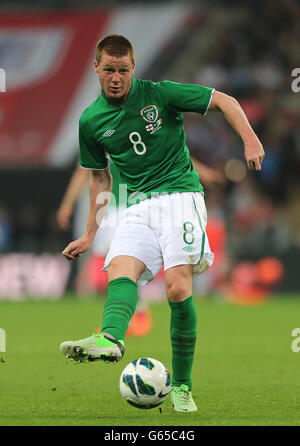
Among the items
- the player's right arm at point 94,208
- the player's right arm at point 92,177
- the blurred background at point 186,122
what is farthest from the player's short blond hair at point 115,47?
the blurred background at point 186,122

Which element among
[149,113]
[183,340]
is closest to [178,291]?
[183,340]

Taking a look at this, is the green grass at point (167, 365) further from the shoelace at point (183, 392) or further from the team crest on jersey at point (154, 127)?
the team crest on jersey at point (154, 127)

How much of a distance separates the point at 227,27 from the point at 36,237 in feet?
21.4

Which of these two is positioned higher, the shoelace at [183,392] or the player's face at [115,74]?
the player's face at [115,74]

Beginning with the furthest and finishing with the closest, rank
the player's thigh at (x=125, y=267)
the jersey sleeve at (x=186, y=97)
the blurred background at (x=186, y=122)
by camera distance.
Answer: the blurred background at (x=186, y=122) → the jersey sleeve at (x=186, y=97) → the player's thigh at (x=125, y=267)

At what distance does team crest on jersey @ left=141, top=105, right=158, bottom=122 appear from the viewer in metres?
5.22

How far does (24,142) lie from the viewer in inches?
750

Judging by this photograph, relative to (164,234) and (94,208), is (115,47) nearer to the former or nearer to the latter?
(94,208)

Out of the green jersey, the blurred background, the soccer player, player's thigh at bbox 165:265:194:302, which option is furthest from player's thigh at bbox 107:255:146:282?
the blurred background

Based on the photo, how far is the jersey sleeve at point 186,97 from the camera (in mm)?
5172

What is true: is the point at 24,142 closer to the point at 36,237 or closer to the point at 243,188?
the point at 36,237

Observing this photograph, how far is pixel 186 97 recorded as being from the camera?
5207 millimetres

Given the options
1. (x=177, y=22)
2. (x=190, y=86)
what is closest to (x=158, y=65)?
(x=177, y=22)

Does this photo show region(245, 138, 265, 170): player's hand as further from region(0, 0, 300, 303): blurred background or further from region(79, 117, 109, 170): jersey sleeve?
region(0, 0, 300, 303): blurred background
